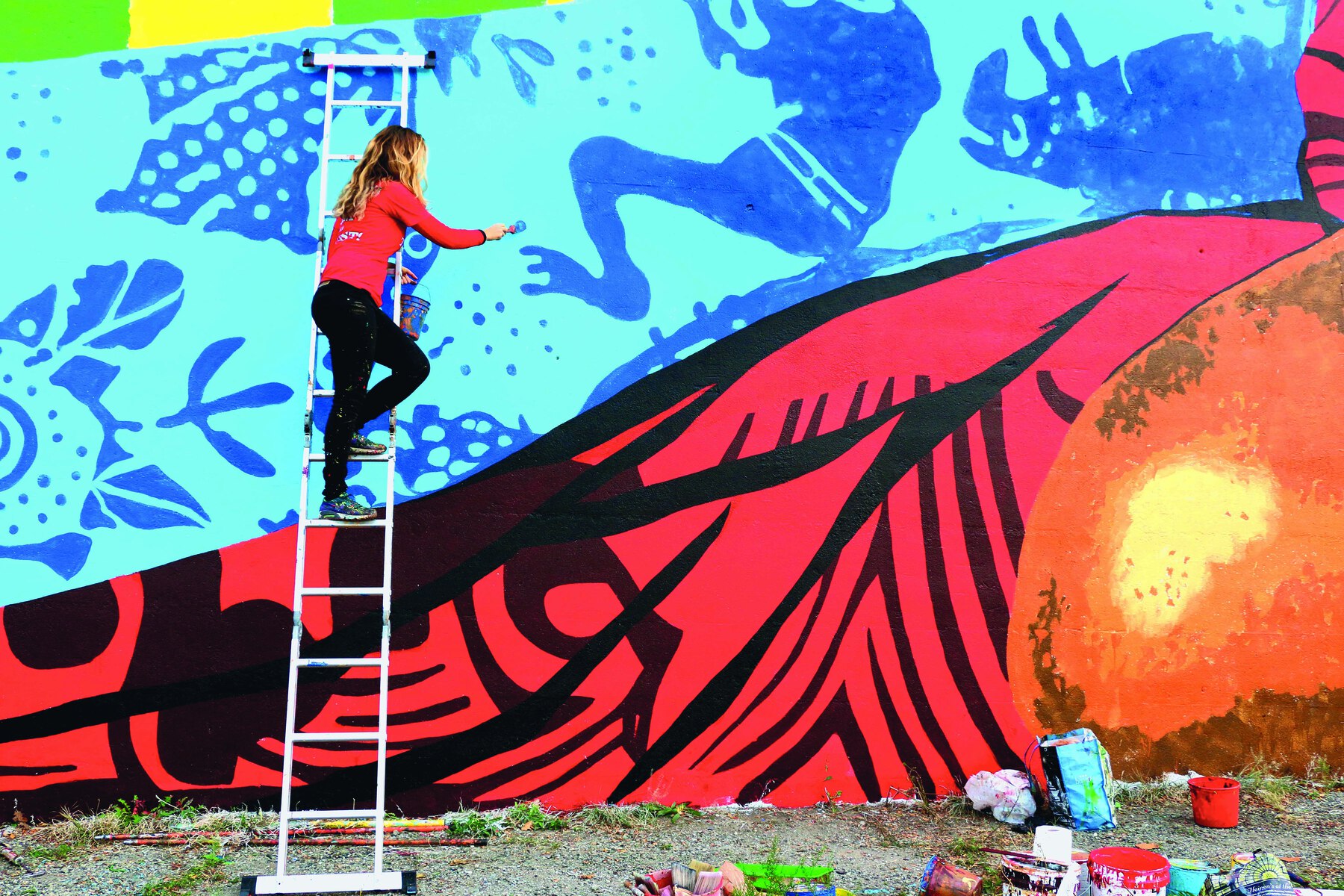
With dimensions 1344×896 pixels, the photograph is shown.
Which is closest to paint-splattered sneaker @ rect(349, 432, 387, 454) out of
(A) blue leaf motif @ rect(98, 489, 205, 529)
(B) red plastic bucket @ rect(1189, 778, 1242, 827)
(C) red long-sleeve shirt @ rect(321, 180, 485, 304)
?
(C) red long-sleeve shirt @ rect(321, 180, 485, 304)

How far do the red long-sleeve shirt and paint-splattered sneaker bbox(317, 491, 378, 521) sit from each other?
2.80 ft

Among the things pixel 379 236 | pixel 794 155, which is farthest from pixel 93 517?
pixel 794 155

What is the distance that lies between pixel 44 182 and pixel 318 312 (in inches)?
68.4

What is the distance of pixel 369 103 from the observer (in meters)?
4.57

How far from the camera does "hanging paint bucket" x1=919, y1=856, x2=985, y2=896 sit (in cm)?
361

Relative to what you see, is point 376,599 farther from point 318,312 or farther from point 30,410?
point 30,410

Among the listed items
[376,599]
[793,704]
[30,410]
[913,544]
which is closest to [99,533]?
[30,410]

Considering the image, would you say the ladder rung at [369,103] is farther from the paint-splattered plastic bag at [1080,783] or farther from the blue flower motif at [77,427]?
the paint-splattered plastic bag at [1080,783]

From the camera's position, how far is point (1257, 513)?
5.21 meters

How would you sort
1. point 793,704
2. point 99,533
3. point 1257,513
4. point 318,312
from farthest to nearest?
point 1257,513 → point 793,704 → point 99,533 → point 318,312

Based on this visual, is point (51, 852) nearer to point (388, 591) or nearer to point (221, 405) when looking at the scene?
point (388, 591)

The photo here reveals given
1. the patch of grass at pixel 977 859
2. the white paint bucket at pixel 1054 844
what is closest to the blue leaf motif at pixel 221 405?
the patch of grass at pixel 977 859

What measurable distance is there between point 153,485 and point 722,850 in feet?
10.0

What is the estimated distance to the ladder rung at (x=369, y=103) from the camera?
4570 millimetres
